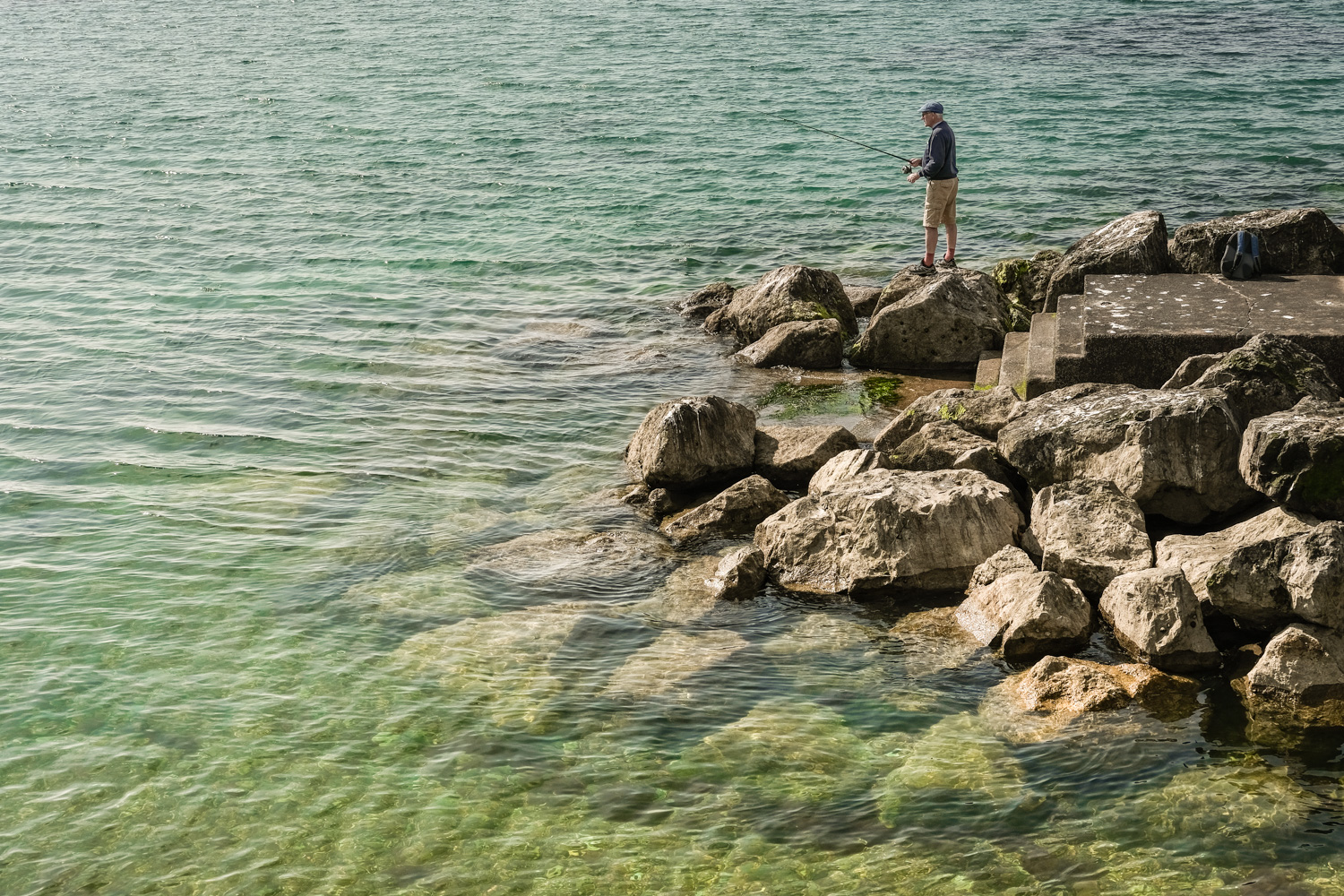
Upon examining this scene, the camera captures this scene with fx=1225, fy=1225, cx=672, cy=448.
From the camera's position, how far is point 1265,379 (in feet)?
32.0

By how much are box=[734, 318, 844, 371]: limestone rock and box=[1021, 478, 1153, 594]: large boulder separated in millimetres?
5488

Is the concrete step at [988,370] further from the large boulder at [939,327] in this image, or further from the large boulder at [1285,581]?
the large boulder at [1285,581]

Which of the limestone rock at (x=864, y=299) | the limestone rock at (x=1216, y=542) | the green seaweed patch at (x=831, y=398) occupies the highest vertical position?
the limestone rock at (x=864, y=299)

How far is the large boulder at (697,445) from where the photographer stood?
11.2 metres

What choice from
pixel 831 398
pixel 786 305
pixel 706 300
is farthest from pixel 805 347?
pixel 706 300

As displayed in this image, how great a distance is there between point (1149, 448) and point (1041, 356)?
9.97 feet

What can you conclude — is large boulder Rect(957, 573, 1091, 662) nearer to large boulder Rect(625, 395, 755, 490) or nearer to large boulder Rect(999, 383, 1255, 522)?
large boulder Rect(999, 383, 1255, 522)

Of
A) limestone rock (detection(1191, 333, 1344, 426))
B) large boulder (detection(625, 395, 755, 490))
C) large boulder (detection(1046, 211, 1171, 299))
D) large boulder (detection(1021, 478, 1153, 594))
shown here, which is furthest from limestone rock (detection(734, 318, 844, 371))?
large boulder (detection(1021, 478, 1153, 594))

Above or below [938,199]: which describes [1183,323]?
below

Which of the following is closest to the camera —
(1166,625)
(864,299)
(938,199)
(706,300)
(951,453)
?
(1166,625)

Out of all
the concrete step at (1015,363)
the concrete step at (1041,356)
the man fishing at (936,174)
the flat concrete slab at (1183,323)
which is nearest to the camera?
the flat concrete slab at (1183,323)

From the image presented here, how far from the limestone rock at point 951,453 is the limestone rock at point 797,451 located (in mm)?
783

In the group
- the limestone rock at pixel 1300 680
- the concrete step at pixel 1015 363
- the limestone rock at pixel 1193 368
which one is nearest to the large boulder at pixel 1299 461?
the limestone rock at pixel 1300 680

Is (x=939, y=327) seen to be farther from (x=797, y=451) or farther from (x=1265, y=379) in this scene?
(x=1265, y=379)
